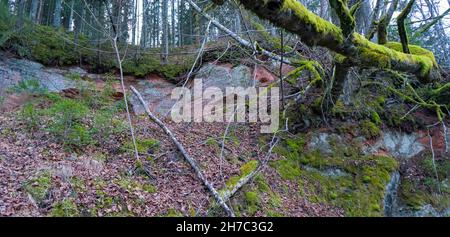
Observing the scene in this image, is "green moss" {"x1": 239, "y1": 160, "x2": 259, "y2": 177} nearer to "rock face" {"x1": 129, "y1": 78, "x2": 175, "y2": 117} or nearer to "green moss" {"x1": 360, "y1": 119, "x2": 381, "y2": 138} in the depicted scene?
"green moss" {"x1": 360, "y1": 119, "x2": 381, "y2": 138}

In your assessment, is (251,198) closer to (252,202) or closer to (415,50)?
(252,202)

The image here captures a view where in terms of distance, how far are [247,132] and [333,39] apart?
12.6 feet

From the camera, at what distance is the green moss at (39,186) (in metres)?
3.99

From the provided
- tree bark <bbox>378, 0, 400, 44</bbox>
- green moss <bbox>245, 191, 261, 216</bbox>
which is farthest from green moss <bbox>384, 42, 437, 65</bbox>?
green moss <bbox>245, 191, 261, 216</bbox>

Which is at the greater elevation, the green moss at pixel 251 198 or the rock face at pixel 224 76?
the rock face at pixel 224 76

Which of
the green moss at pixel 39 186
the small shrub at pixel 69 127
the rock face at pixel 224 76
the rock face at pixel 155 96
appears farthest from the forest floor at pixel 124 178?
the rock face at pixel 224 76

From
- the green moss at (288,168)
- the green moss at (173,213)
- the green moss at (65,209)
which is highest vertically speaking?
the green moss at (288,168)

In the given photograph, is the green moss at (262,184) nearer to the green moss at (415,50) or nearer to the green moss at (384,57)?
the green moss at (384,57)

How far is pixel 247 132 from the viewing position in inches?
308

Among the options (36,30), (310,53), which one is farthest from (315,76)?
(36,30)

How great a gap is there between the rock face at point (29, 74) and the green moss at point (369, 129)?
8813 millimetres

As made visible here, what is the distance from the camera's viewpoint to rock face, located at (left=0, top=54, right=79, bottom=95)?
30.9 ft

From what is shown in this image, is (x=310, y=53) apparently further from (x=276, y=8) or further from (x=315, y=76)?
(x=276, y=8)

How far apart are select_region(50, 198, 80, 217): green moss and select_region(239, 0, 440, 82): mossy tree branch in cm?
323
